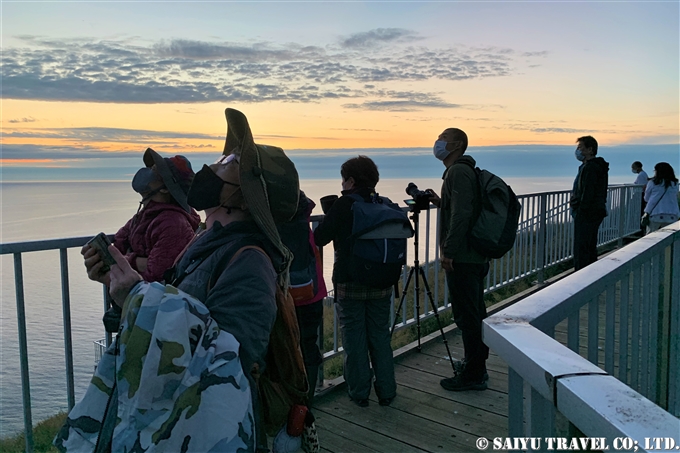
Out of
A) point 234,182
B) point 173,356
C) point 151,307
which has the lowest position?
point 173,356

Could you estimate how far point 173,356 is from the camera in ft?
4.75

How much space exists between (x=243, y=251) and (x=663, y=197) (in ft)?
33.6

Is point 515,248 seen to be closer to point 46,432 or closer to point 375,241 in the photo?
point 375,241

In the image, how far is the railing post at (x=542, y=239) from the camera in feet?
25.9

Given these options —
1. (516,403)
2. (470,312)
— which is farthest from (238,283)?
(470,312)

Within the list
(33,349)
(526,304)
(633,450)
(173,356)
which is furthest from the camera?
(33,349)

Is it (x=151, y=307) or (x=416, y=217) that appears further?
(x=416, y=217)

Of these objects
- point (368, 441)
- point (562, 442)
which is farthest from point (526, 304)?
point (368, 441)

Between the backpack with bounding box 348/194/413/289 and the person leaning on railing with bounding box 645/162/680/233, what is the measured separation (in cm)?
806

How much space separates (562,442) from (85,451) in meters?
1.34

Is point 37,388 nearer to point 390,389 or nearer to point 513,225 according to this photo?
point 390,389

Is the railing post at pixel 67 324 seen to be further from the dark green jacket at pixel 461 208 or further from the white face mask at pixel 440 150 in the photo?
the white face mask at pixel 440 150

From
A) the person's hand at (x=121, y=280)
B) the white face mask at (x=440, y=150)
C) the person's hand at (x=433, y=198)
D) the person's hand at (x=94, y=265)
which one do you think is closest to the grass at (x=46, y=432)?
the person's hand at (x=94, y=265)

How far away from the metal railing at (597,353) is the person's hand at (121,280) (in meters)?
1.08
